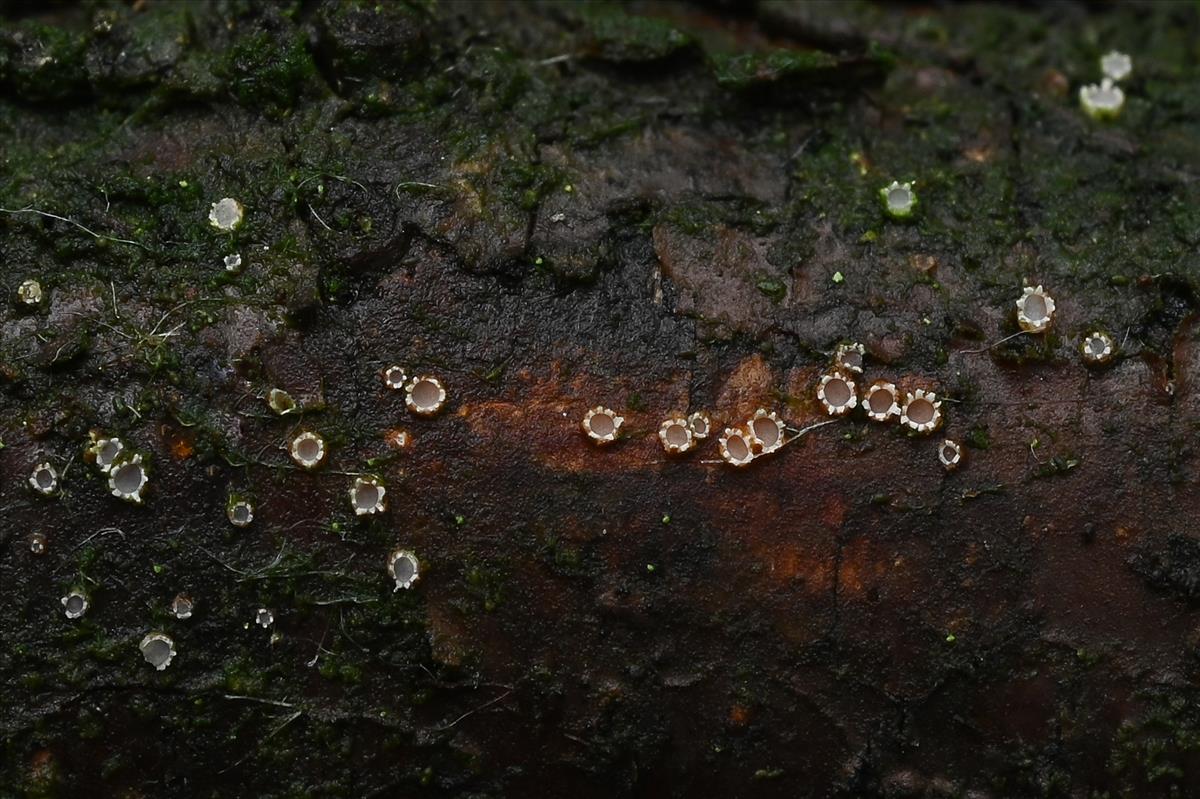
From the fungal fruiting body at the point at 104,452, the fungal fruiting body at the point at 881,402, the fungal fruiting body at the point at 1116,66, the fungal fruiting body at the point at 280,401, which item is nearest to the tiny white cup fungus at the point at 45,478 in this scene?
the fungal fruiting body at the point at 104,452

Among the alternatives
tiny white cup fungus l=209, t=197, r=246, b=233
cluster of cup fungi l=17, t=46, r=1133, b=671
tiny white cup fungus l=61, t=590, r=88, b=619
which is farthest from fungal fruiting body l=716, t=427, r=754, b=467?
tiny white cup fungus l=61, t=590, r=88, b=619

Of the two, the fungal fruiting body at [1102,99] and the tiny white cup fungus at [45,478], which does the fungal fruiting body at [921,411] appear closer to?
the fungal fruiting body at [1102,99]

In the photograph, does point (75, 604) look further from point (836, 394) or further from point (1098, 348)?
point (1098, 348)

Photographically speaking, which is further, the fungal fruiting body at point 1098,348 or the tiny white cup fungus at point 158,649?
the fungal fruiting body at point 1098,348

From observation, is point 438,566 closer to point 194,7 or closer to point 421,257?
point 421,257

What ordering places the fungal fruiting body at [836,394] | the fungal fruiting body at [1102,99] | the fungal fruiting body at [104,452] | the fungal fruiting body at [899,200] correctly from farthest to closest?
the fungal fruiting body at [1102,99]
the fungal fruiting body at [899,200]
the fungal fruiting body at [836,394]
the fungal fruiting body at [104,452]

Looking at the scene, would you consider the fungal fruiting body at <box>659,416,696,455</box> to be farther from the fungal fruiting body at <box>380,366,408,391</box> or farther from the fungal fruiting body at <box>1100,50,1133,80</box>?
the fungal fruiting body at <box>1100,50,1133,80</box>

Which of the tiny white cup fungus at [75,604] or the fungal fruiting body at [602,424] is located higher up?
the fungal fruiting body at [602,424]
